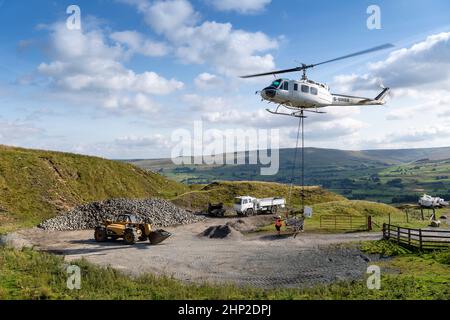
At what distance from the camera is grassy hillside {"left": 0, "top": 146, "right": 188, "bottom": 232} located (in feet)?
137

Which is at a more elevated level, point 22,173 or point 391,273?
point 22,173

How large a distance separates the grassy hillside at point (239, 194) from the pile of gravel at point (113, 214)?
12062 mm

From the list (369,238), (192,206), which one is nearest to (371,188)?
(192,206)

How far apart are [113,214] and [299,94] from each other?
864 inches

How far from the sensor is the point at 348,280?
18859mm

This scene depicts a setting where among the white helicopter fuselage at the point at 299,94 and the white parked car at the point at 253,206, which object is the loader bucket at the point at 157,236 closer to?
the white helicopter fuselage at the point at 299,94

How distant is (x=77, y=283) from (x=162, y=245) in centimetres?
1147

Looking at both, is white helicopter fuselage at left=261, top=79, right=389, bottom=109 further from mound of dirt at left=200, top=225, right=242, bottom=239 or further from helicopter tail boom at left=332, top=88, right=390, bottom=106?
mound of dirt at left=200, top=225, right=242, bottom=239

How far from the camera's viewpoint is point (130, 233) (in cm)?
2938

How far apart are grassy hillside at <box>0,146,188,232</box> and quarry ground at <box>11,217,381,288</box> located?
7871 millimetres

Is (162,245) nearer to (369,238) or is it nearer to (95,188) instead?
(369,238)

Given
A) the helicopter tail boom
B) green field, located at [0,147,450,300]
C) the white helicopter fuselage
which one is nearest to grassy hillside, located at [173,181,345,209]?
green field, located at [0,147,450,300]

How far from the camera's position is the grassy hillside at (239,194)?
56562 mm

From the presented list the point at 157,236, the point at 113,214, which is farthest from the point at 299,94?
the point at 113,214
